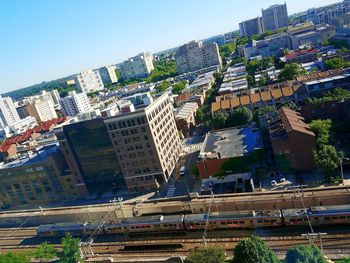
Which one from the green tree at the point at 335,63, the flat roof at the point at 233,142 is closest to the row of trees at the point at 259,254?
the flat roof at the point at 233,142

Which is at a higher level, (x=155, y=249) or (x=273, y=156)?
(x=273, y=156)

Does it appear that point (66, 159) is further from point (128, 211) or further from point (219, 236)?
point (219, 236)

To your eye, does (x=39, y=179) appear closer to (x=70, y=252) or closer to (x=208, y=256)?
(x=70, y=252)

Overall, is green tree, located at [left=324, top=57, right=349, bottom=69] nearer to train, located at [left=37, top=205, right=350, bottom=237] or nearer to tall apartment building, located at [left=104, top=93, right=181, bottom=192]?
tall apartment building, located at [left=104, top=93, right=181, bottom=192]

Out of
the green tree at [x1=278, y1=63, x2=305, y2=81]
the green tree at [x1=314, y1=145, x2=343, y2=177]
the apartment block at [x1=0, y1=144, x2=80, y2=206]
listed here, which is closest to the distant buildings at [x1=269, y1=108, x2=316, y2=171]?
the green tree at [x1=314, y1=145, x2=343, y2=177]

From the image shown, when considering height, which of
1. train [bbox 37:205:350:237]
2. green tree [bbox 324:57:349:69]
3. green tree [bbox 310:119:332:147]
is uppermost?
green tree [bbox 324:57:349:69]

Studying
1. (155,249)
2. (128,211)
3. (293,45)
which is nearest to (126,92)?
(293,45)

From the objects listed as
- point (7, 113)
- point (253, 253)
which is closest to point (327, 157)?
point (253, 253)
